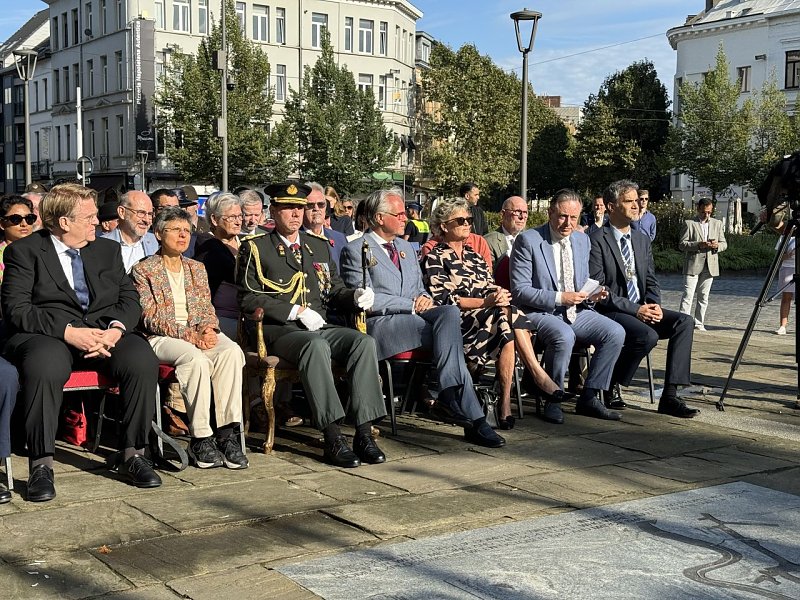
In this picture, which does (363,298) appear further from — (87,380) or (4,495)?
(4,495)

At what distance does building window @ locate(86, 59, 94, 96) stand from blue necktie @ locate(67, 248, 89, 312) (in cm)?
5936

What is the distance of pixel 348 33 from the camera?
61375mm

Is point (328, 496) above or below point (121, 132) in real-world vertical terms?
below

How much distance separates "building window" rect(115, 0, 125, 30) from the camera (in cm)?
5697

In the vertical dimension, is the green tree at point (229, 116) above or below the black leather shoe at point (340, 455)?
above

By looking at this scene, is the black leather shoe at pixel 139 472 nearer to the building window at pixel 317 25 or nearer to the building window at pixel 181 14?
the building window at pixel 181 14

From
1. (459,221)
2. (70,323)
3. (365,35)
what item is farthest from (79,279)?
(365,35)

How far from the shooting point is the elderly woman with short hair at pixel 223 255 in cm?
753

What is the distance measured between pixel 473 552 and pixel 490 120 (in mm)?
55564

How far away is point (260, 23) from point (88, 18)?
37.0 feet

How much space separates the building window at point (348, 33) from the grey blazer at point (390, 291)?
5578 centimetres

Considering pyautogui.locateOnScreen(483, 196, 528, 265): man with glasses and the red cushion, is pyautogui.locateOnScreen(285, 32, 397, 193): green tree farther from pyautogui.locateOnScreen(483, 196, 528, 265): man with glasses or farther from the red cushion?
the red cushion

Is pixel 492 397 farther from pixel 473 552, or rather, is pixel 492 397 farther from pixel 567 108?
pixel 567 108

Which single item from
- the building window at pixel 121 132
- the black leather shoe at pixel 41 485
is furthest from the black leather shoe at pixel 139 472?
the building window at pixel 121 132
